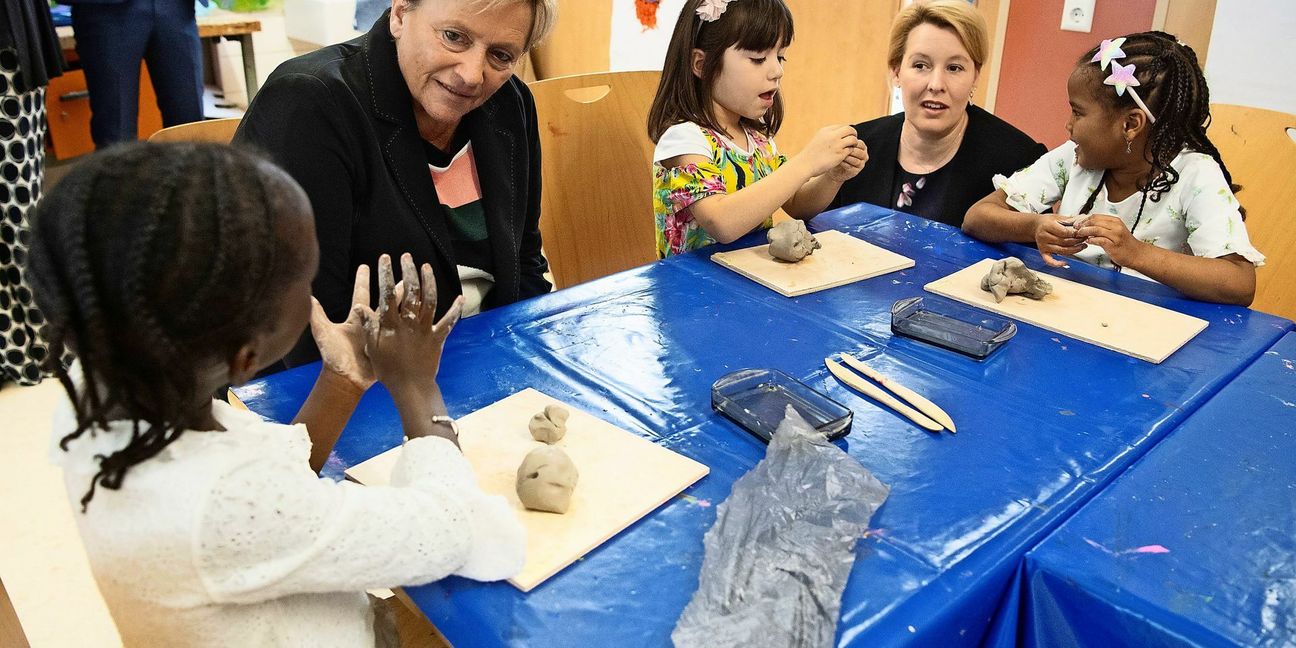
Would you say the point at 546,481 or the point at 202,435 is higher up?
the point at 202,435

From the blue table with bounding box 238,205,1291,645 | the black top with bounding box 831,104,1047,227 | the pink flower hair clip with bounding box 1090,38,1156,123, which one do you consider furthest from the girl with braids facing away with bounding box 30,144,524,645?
the black top with bounding box 831,104,1047,227

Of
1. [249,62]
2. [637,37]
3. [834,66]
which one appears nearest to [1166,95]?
[834,66]

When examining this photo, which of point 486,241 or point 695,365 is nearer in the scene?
point 695,365

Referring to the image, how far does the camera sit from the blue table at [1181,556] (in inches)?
31.3

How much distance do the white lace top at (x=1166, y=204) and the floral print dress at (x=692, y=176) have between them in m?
0.56

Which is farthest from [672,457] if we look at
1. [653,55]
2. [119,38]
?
[653,55]

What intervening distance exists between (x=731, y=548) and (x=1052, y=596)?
317mm

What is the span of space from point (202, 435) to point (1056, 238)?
4.75 ft

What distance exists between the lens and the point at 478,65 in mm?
1400

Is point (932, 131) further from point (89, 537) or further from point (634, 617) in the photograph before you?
point (89, 537)

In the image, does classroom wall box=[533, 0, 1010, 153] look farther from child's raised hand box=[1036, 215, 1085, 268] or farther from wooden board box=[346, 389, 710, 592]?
wooden board box=[346, 389, 710, 592]

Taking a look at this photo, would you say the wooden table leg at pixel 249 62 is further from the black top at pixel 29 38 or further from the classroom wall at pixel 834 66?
the black top at pixel 29 38

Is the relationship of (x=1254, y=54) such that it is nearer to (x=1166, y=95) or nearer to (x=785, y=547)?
(x=1166, y=95)

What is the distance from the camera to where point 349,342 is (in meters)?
1.02
